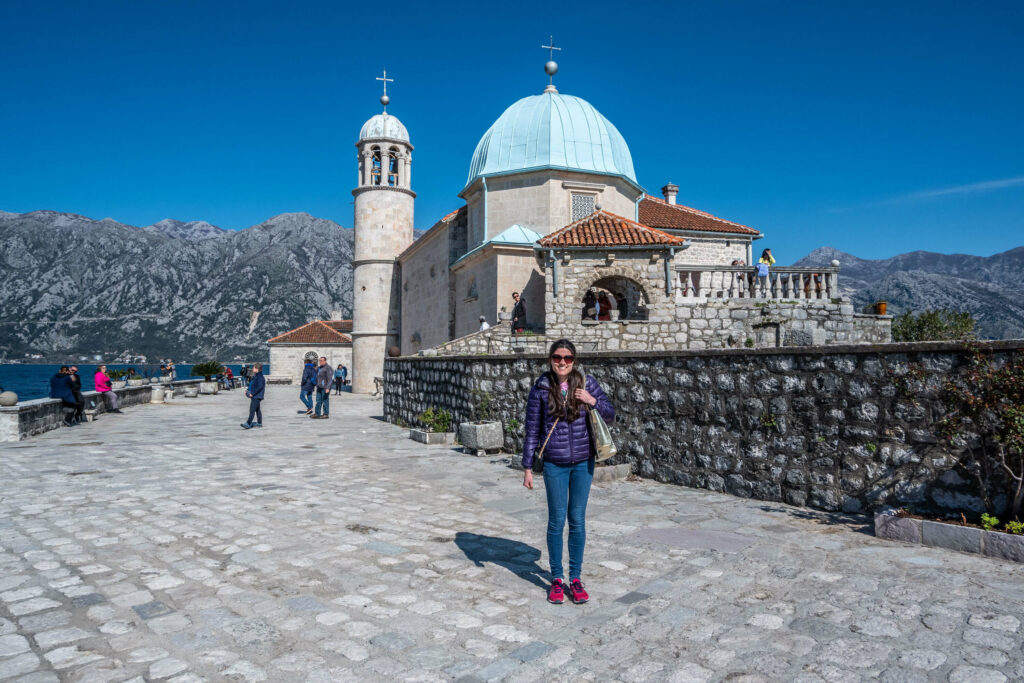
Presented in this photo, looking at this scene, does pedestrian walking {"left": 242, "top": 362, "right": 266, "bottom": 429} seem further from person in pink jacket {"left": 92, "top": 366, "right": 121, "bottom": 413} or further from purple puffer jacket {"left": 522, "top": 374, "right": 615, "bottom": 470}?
purple puffer jacket {"left": 522, "top": 374, "right": 615, "bottom": 470}

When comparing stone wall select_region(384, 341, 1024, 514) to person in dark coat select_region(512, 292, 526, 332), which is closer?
stone wall select_region(384, 341, 1024, 514)

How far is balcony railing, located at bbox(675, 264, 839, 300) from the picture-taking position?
1669cm

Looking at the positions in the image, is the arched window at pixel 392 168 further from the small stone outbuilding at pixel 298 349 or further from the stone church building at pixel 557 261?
the small stone outbuilding at pixel 298 349

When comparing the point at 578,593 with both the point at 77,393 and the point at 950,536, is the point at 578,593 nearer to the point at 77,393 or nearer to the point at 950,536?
the point at 950,536

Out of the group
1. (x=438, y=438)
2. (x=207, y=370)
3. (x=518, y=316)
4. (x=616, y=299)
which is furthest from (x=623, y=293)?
(x=207, y=370)

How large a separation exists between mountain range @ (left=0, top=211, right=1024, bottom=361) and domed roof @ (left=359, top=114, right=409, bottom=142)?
10394cm

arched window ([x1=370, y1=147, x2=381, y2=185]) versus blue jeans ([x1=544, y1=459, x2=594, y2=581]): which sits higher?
arched window ([x1=370, y1=147, x2=381, y2=185])

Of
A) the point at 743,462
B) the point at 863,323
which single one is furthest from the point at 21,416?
the point at 863,323

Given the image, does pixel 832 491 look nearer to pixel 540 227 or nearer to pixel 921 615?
pixel 921 615

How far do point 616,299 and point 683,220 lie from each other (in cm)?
925

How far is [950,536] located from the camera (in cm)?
466

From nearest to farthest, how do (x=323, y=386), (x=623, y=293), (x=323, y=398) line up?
(x=323, y=386)
(x=323, y=398)
(x=623, y=293)

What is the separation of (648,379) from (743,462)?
1.55 metres

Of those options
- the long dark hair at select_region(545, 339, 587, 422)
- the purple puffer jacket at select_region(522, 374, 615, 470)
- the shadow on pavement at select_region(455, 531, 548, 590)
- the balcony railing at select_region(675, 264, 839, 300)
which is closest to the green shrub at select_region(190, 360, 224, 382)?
the balcony railing at select_region(675, 264, 839, 300)
